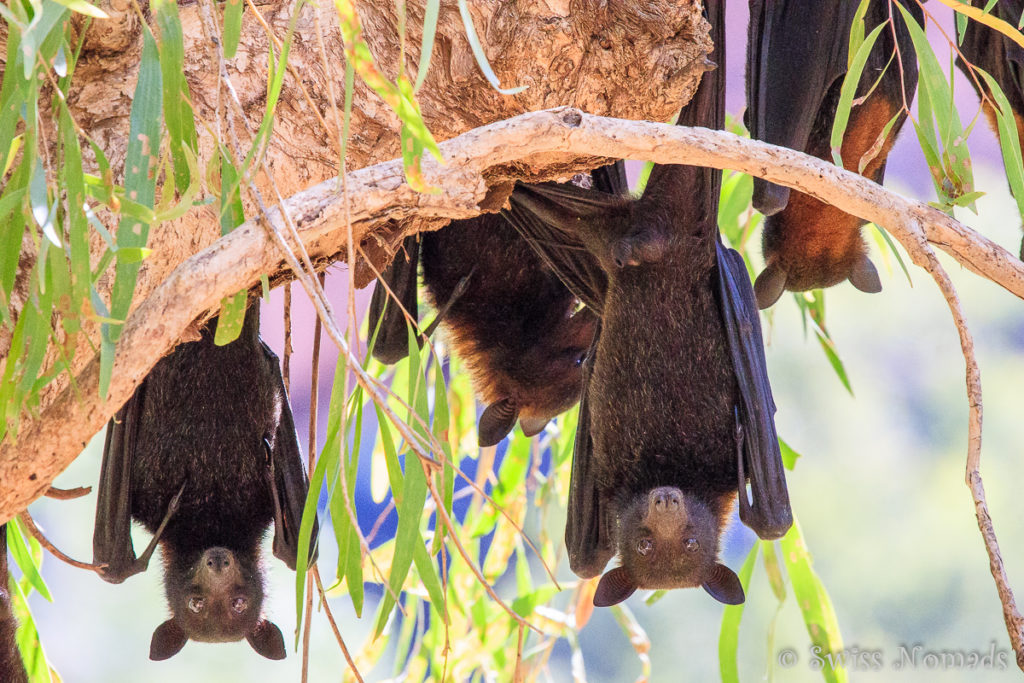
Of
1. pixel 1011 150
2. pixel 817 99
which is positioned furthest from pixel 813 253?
pixel 1011 150

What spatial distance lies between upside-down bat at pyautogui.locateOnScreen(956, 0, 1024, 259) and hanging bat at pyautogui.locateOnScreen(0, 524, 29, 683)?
1997 mm

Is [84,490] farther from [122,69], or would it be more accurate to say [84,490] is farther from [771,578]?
[771,578]

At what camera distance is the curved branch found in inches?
40.7

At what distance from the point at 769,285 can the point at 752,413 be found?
1.14 ft

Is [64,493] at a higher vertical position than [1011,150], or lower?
lower

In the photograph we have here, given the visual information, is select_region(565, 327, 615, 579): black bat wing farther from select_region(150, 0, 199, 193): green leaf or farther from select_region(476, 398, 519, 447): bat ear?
select_region(150, 0, 199, 193): green leaf

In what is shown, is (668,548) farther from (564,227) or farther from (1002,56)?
(1002,56)

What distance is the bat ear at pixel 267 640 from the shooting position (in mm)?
2320

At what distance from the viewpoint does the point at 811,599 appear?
2.22 m

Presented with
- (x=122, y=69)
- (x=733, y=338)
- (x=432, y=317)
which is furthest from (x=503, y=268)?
(x=122, y=69)

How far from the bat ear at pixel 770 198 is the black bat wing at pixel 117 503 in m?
1.30

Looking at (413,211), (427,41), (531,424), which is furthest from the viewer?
(531,424)

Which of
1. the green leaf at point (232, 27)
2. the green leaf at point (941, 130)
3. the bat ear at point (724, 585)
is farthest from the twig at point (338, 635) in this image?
the bat ear at point (724, 585)

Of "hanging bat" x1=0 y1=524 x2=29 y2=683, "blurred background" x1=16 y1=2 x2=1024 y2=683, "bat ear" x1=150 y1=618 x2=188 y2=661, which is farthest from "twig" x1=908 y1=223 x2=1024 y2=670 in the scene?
"blurred background" x1=16 y1=2 x2=1024 y2=683
